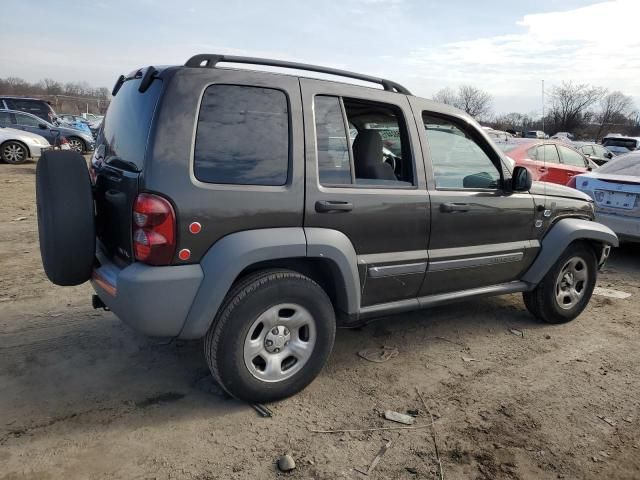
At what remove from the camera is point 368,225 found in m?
3.14

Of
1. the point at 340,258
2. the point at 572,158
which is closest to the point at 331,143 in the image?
the point at 340,258

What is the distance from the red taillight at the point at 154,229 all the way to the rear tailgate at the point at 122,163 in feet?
0.22

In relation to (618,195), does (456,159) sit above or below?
above

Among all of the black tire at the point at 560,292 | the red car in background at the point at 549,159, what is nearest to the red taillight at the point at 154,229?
the black tire at the point at 560,292

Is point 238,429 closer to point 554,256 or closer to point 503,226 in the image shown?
point 503,226

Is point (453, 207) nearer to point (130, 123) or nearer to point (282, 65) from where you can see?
point (282, 65)

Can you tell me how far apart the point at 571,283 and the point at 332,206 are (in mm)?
2780

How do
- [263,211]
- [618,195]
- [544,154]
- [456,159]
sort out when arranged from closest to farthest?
[263,211] → [456,159] → [618,195] → [544,154]

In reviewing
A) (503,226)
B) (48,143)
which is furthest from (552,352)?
(48,143)

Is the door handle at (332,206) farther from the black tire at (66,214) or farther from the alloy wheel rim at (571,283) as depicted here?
the alloy wheel rim at (571,283)

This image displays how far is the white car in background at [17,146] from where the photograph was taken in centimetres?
1367

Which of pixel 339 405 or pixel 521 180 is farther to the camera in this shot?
pixel 521 180

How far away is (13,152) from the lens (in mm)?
13828

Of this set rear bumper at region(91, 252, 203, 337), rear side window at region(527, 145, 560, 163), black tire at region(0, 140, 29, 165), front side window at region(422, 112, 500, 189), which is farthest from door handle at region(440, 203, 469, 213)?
black tire at region(0, 140, 29, 165)
